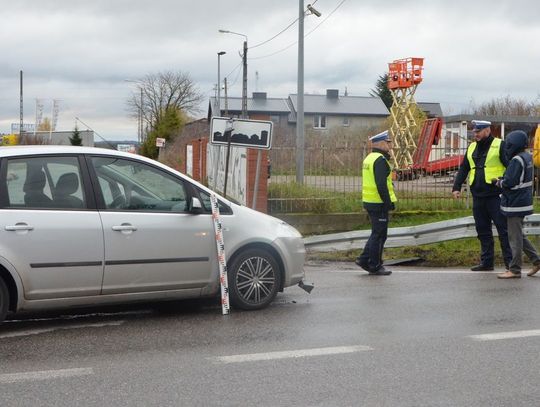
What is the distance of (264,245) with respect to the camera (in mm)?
7484

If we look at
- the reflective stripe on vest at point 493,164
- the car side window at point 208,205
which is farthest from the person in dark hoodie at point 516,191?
the car side window at point 208,205

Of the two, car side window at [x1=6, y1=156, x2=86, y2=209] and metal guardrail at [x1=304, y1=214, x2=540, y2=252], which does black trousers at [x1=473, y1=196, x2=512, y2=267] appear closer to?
metal guardrail at [x1=304, y1=214, x2=540, y2=252]

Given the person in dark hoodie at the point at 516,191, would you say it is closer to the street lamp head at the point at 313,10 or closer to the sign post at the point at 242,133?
the sign post at the point at 242,133

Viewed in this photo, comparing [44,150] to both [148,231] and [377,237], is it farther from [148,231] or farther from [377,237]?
[377,237]

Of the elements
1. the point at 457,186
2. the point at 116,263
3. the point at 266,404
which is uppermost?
the point at 457,186

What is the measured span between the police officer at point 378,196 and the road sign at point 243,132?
373 cm

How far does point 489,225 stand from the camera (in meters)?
10.3

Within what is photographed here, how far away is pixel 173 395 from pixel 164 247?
7.60 feet

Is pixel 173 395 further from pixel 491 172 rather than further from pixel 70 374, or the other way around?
pixel 491 172

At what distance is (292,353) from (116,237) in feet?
6.39

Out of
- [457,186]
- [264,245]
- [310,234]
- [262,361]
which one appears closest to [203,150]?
[310,234]

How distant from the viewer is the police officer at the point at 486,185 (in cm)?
995

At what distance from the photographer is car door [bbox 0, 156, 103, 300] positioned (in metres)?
6.38

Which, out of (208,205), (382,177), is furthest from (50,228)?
(382,177)
